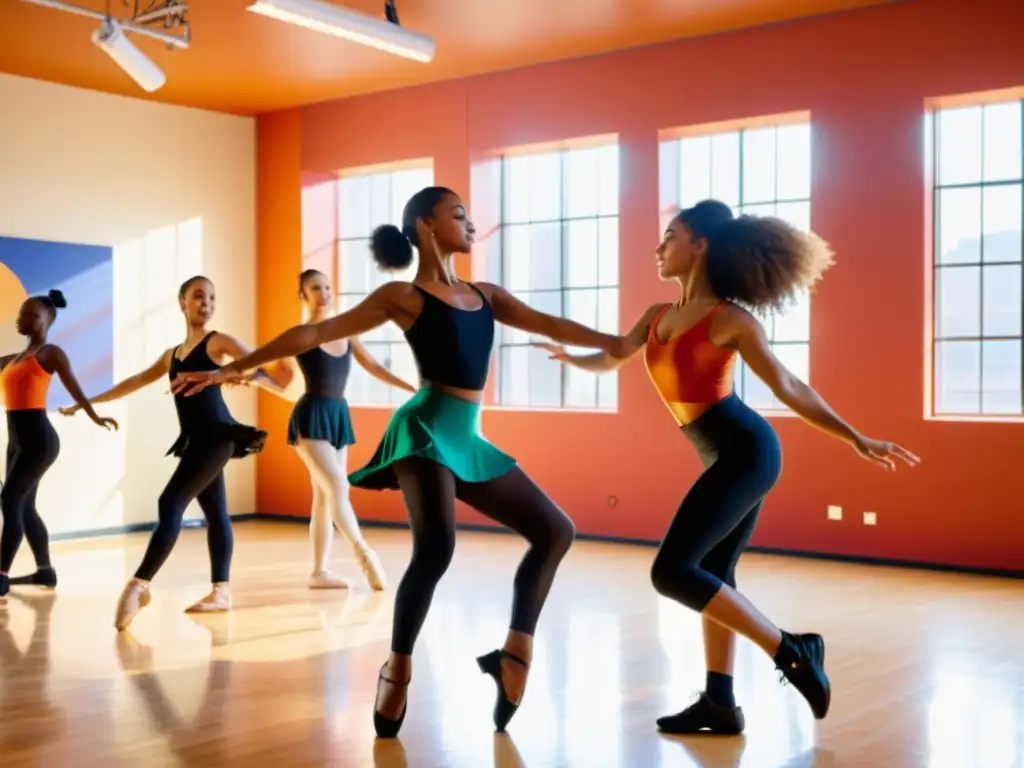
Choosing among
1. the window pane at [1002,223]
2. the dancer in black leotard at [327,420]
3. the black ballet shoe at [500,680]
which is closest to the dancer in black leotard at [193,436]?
the dancer in black leotard at [327,420]

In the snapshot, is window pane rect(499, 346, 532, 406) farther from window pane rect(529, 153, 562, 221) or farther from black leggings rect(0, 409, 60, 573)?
black leggings rect(0, 409, 60, 573)

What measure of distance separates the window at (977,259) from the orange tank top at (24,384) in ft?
15.9

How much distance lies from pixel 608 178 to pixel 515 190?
77 centimetres

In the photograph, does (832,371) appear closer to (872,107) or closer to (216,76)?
(872,107)

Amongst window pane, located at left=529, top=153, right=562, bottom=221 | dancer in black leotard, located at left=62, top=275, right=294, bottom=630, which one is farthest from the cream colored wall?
dancer in black leotard, located at left=62, top=275, right=294, bottom=630

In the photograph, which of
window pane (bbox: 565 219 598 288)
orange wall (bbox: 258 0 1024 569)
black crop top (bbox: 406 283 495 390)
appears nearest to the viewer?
black crop top (bbox: 406 283 495 390)

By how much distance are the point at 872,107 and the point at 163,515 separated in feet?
15.0

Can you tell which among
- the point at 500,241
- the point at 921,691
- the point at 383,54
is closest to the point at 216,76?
the point at 383,54

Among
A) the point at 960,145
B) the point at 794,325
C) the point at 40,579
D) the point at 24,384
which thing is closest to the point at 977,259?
the point at 960,145

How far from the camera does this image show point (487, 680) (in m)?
4.46

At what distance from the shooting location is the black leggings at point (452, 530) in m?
3.63

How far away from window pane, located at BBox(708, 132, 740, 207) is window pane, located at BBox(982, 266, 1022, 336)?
1.67 metres

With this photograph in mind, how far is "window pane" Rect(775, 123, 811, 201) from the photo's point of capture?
805cm

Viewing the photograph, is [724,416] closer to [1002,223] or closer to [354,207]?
[1002,223]
